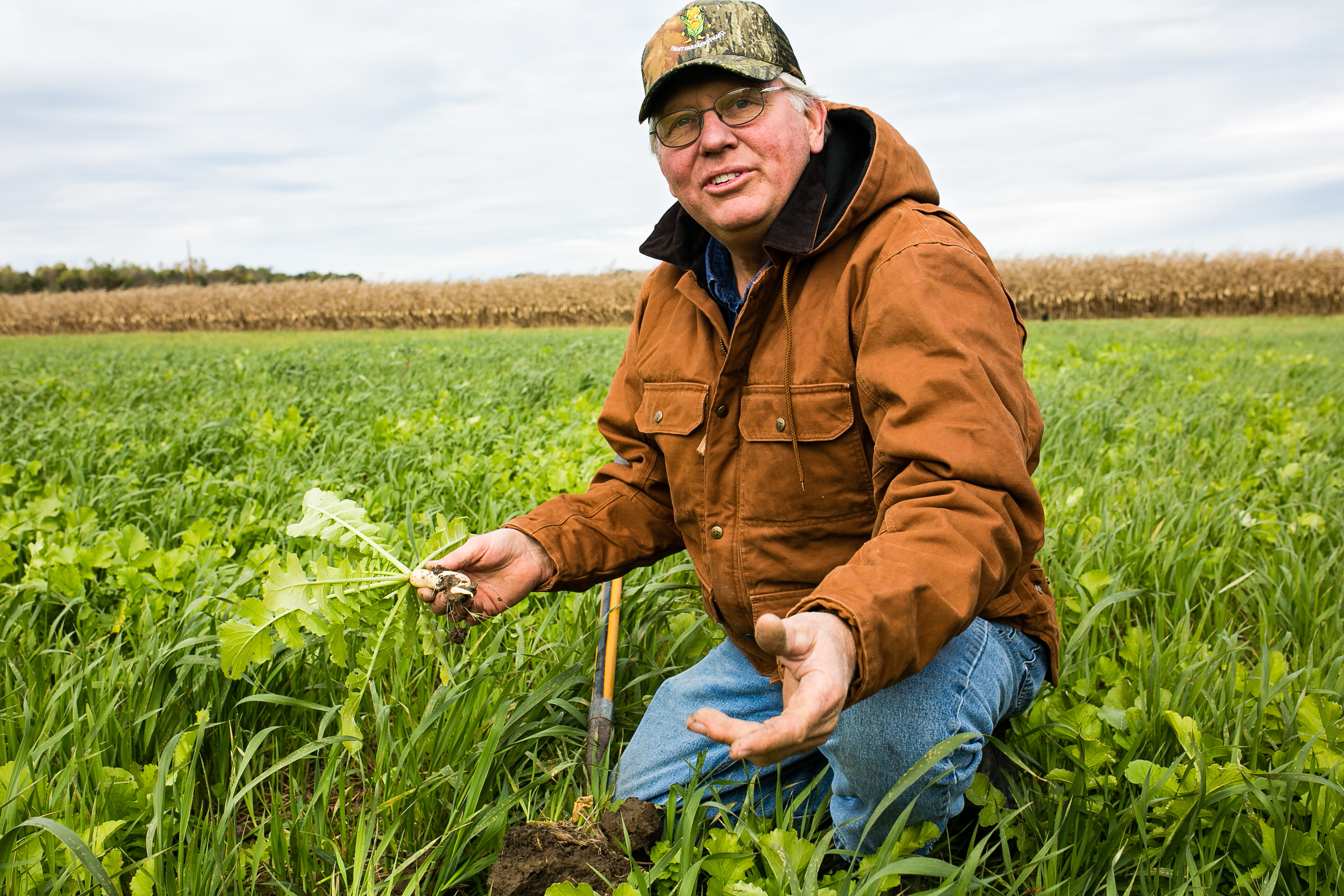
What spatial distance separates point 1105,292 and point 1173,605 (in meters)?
28.1

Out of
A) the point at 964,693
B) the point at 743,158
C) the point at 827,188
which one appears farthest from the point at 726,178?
the point at 964,693

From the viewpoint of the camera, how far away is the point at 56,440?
455cm

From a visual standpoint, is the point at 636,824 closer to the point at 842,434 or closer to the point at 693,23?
the point at 842,434

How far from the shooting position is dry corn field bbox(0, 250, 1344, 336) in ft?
88.5

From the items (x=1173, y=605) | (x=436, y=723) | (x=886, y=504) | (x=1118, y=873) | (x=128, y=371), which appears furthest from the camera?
(x=128, y=371)

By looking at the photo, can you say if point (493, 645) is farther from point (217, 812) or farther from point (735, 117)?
point (735, 117)

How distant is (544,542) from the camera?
201 centimetres

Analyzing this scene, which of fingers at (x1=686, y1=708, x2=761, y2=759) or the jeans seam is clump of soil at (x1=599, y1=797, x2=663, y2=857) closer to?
the jeans seam

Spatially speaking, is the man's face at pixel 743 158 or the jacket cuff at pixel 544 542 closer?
the man's face at pixel 743 158

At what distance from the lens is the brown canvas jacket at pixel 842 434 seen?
127cm

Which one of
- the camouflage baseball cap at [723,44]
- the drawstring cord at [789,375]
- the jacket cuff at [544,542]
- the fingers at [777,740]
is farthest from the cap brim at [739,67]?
the fingers at [777,740]

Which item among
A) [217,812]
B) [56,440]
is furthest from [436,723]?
[56,440]

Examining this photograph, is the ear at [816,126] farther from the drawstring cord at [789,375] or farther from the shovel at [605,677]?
the shovel at [605,677]

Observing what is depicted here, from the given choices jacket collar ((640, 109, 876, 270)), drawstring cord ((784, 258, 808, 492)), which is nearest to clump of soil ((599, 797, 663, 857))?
drawstring cord ((784, 258, 808, 492))
